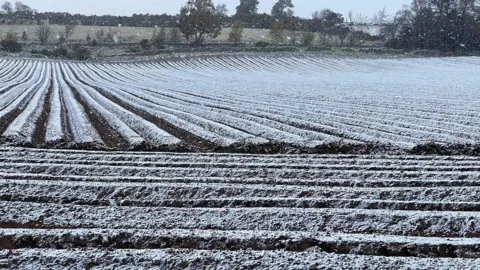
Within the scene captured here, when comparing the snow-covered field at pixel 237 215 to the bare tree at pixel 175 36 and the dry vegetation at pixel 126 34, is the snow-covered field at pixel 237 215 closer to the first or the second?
the bare tree at pixel 175 36

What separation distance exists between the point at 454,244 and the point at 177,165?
17.8ft

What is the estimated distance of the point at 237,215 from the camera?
6.58m

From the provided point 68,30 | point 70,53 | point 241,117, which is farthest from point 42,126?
point 68,30

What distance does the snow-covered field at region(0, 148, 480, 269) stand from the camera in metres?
5.20

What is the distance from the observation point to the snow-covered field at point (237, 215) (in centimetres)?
520

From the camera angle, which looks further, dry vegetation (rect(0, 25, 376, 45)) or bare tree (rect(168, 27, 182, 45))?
dry vegetation (rect(0, 25, 376, 45))

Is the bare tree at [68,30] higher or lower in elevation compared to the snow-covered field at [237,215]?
higher

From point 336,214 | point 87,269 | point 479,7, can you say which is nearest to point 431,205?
point 336,214

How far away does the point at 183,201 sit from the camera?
7250 mm

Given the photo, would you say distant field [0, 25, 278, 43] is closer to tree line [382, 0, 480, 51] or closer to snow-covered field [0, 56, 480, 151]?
tree line [382, 0, 480, 51]

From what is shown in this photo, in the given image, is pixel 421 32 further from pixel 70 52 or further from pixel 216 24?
pixel 70 52

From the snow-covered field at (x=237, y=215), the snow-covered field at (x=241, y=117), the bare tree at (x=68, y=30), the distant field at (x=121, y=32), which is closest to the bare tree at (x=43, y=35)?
the distant field at (x=121, y=32)

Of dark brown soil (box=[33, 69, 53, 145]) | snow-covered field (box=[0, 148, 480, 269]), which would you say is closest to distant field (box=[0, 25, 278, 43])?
dark brown soil (box=[33, 69, 53, 145])

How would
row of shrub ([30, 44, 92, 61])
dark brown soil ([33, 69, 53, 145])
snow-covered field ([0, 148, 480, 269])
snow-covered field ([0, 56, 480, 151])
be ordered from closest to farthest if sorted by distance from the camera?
snow-covered field ([0, 148, 480, 269])
dark brown soil ([33, 69, 53, 145])
snow-covered field ([0, 56, 480, 151])
row of shrub ([30, 44, 92, 61])
